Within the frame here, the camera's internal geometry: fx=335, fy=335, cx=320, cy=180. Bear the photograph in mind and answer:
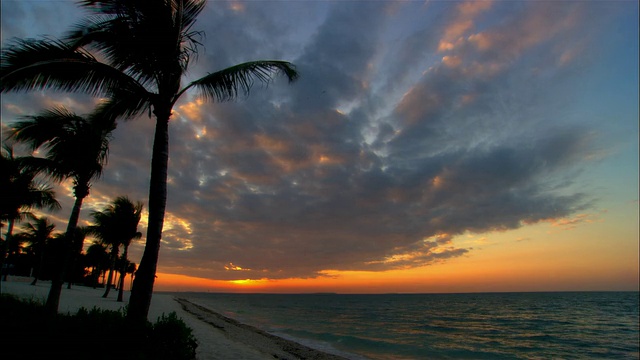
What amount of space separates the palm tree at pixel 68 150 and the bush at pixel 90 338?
4.17 metres

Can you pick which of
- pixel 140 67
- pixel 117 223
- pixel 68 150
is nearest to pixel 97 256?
pixel 117 223

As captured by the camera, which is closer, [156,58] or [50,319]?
[50,319]

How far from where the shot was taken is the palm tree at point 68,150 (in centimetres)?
1095

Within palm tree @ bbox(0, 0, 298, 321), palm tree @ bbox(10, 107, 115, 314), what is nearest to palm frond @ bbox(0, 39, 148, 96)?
palm tree @ bbox(0, 0, 298, 321)

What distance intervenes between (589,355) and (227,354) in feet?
84.8

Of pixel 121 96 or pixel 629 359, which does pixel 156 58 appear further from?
pixel 629 359

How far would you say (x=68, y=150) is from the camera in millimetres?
11680

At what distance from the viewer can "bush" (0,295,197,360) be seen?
5.37 metres


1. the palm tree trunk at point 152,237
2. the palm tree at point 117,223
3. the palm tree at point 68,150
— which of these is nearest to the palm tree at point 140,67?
the palm tree trunk at point 152,237

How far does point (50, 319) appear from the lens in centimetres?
699

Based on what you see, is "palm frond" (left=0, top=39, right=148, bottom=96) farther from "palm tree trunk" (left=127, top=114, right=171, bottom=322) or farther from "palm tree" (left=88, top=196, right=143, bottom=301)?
"palm tree" (left=88, top=196, right=143, bottom=301)

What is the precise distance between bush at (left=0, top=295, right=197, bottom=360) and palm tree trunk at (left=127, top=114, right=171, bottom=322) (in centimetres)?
33

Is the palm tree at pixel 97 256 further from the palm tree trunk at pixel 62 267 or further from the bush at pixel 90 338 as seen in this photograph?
the bush at pixel 90 338

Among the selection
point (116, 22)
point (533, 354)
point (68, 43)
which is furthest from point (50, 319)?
point (533, 354)
